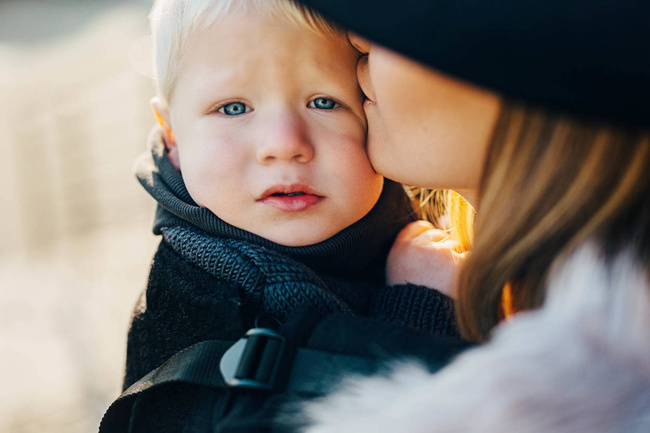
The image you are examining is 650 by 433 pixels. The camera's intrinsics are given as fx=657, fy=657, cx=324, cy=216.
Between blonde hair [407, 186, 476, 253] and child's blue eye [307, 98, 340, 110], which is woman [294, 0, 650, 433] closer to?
child's blue eye [307, 98, 340, 110]

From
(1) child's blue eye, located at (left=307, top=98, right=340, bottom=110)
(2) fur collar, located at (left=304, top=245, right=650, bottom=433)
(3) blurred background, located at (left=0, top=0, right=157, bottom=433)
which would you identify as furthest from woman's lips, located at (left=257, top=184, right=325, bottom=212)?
(3) blurred background, located at (left=0, top=0, right=157, bottom=433)

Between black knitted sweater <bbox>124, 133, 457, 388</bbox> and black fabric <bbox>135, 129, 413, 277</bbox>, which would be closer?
black knitted sweater <bbox>124, 133, 457, 388</bbox>

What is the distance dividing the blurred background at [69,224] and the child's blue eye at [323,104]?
1667mm

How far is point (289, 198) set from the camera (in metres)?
1.05

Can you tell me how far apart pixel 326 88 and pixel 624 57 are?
49cm

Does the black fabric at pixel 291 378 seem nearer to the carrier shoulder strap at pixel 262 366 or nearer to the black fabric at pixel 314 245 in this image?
the carrier shoulder strap at pixel 262 366

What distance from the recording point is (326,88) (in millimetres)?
1025

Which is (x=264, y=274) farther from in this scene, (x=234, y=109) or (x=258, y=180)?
(x=234, y=109)

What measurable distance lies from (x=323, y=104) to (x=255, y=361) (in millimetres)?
449

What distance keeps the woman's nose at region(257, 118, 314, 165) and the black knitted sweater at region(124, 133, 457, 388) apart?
140mm

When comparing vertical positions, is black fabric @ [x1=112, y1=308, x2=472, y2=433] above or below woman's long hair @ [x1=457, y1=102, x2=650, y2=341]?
below

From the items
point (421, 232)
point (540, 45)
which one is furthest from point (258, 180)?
point (540, 45)

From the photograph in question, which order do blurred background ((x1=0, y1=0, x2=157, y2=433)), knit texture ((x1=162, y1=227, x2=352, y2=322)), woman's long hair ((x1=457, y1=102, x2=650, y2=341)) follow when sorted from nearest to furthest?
woman's long hair ((x1=457, y1=102, x2=650, y2=341)) < knit texture ((x1=162, y1=227, x2=352, y2=322)) < blurred background ((x1=0, y1=0, x2=157, y2=433))

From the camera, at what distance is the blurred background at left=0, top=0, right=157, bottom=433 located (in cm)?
239
